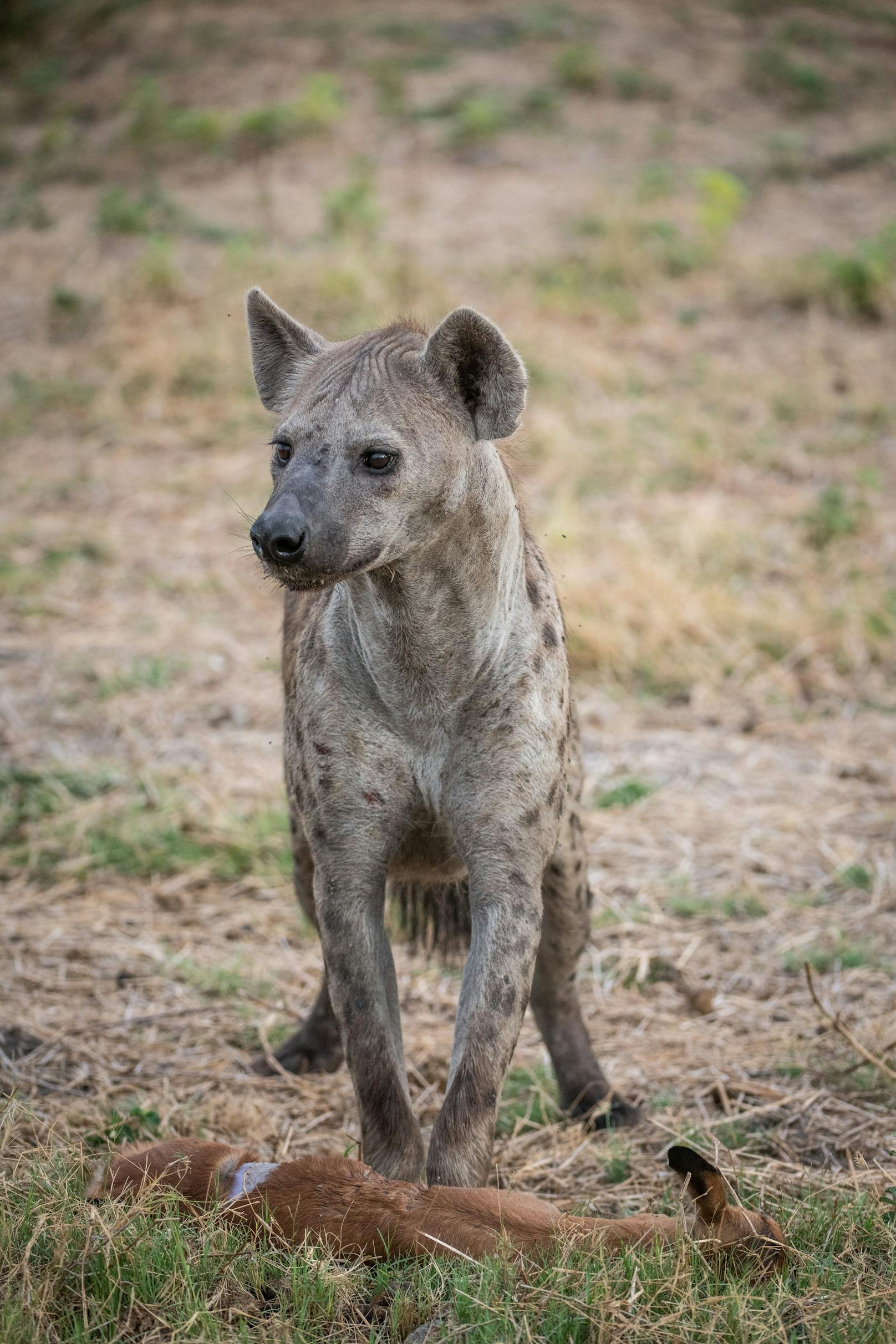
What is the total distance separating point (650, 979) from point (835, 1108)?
97 centimetres

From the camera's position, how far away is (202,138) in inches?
531

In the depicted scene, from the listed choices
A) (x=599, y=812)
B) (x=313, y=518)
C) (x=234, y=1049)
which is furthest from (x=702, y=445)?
(x=313, y=518)

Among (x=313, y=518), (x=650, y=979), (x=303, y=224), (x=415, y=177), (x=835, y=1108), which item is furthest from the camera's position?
(x=415, y=177)

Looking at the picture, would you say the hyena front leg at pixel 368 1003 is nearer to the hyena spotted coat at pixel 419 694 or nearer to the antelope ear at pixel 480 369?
the hyena spotted coat at pixel 419 694

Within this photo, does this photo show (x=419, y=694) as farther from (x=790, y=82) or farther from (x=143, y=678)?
(x=790, y=82)

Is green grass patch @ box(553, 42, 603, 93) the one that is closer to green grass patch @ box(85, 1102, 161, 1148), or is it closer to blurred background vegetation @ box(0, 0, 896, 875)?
blurred background vegetation @ box(0, 0, 896, 875)

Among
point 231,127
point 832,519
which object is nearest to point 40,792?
point 832,519

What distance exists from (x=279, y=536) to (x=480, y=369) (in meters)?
0.64

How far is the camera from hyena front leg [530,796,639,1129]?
3.58 m

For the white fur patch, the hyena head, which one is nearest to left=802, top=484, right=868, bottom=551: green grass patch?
the hyena head

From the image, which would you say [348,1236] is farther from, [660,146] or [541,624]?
[660,146]

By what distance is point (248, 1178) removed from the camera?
265cm

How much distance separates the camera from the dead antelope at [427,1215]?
2504 mm

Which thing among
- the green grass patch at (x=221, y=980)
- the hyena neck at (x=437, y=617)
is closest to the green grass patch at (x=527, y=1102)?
the green grass patch at (x=221, y=980)
